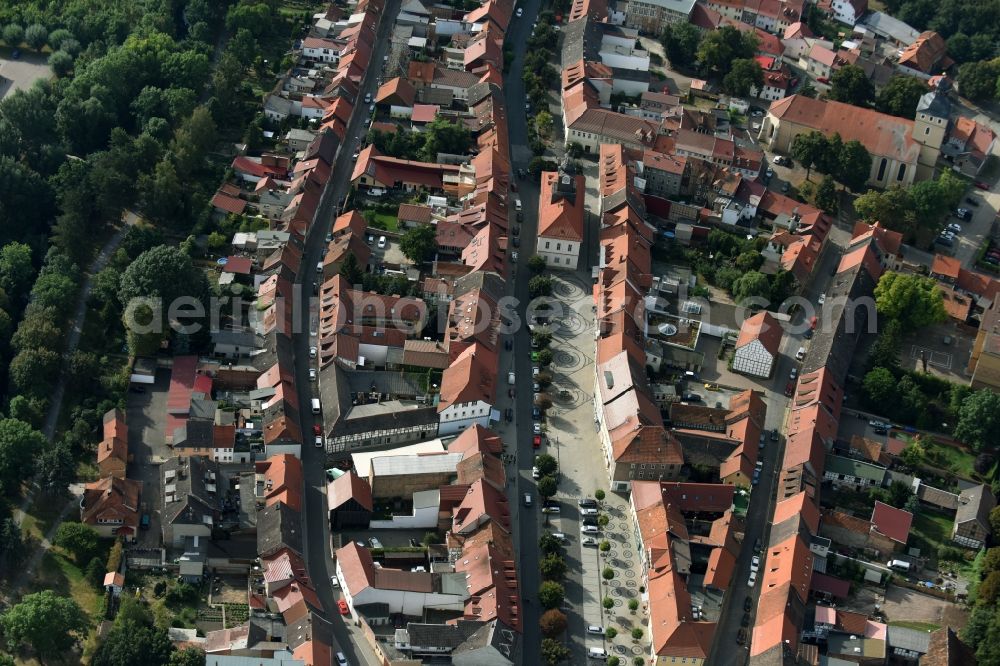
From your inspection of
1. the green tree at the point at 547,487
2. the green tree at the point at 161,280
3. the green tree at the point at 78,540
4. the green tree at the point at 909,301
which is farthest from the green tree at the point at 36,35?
the green tree at the point at 909,301

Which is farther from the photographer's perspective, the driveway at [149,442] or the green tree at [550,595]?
the driveway at [149,442]

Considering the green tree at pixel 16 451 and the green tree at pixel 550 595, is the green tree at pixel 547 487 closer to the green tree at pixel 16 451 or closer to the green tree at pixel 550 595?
the green tree at pixel 550 595

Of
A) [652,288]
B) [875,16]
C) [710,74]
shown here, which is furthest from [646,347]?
[875,16]

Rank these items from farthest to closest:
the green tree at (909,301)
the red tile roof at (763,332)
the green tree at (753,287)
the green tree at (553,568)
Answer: the green tree at (753,287) → the green tree at (909,301) → the red tile roof at (763,332) → the green tree at (553,568)

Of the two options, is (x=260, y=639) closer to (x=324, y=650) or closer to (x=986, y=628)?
(x=324, y=650)

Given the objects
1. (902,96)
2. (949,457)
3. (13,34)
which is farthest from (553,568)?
(13,34)
